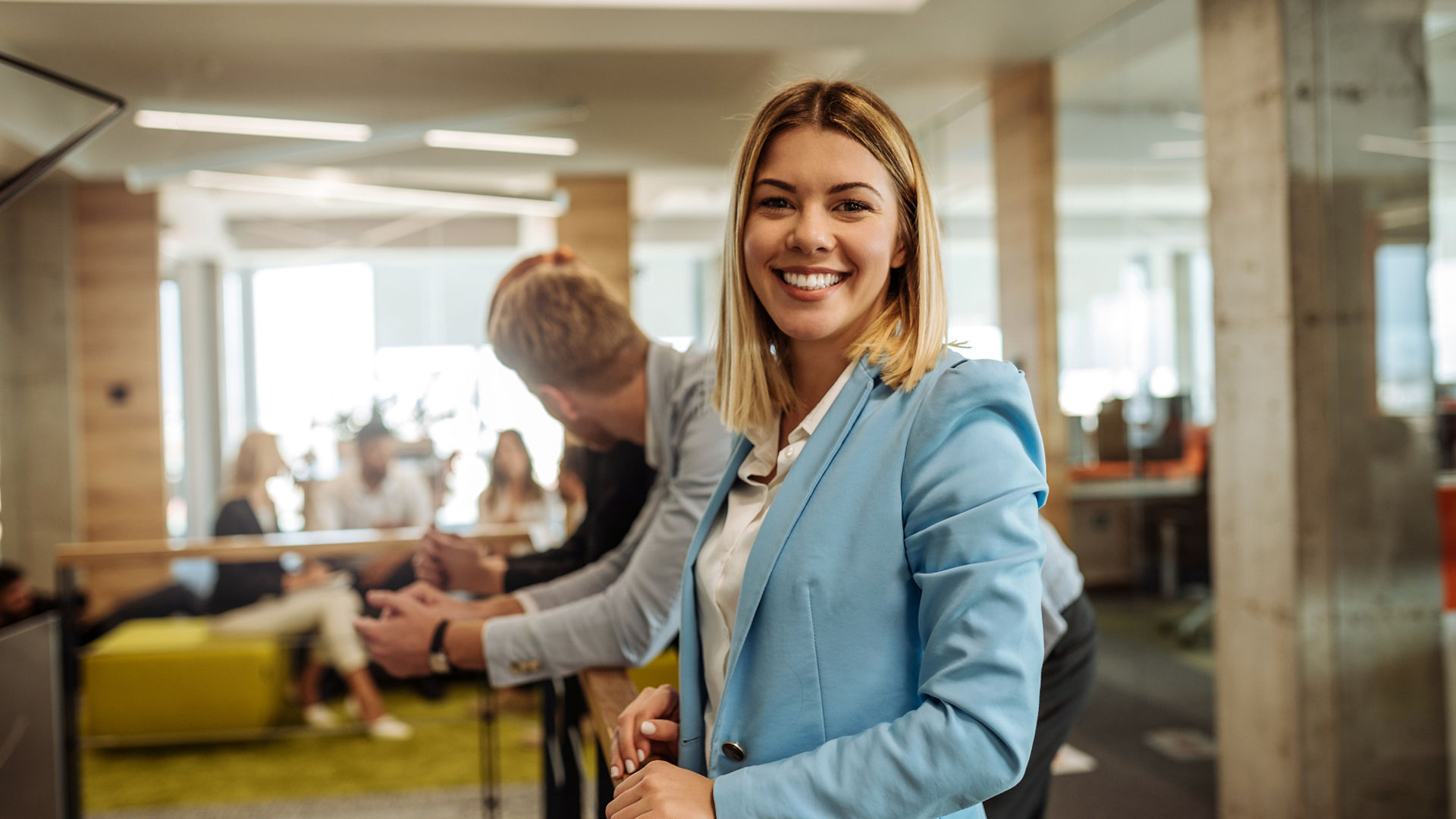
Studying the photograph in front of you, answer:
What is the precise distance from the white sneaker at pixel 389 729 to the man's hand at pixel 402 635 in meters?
3.55

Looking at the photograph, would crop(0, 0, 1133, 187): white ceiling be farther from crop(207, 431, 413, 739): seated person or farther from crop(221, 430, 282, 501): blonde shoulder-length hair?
crop(207, 431, 413, 739): seated person

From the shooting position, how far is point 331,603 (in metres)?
3.84

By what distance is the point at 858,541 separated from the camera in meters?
0.96

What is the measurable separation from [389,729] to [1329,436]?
14.3ft

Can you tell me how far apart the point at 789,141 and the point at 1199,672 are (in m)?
4.18

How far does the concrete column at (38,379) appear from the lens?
8016 millimetres

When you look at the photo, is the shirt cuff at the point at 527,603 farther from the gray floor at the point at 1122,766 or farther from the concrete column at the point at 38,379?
the concrete column at the point at 38,379

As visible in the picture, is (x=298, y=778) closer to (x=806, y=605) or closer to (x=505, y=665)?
(x=505, y=665)

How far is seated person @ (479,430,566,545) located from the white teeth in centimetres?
183

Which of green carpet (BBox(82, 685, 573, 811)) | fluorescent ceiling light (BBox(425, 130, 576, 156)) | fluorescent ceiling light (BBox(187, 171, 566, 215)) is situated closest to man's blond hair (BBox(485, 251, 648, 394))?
green carpet (BBox(82, 685, 573, 811))

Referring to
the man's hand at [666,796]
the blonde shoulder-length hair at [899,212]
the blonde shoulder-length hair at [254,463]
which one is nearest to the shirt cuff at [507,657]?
the man's hand at [666,796]

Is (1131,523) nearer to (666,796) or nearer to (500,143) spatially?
(666,796)

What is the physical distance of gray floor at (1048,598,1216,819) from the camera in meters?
4.23

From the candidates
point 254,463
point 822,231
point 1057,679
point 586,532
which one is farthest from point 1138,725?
point 822,231
